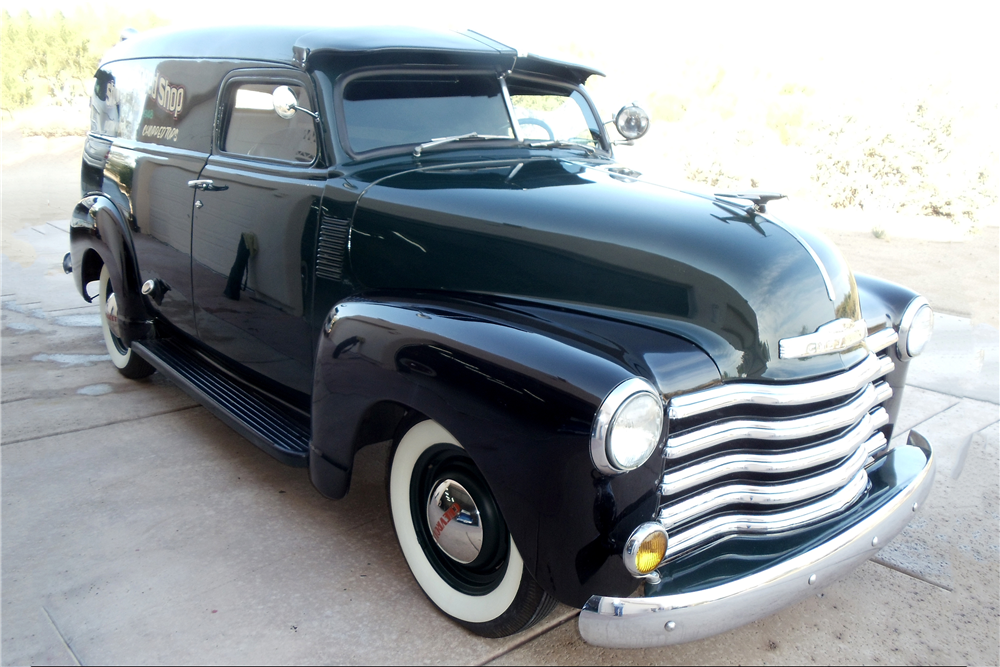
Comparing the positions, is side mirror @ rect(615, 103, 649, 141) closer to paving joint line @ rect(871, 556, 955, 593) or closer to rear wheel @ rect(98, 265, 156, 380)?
paving joint line @ rect(871, 556, 955, 593)

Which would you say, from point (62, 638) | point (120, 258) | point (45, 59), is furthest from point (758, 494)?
point (45, 59)

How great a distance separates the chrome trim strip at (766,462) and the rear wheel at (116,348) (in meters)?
3.38

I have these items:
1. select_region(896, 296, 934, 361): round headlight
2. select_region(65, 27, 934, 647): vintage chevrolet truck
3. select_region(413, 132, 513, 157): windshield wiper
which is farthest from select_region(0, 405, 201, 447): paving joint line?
select_region(896, 296, 934, 361): round headlight

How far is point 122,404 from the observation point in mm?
4074

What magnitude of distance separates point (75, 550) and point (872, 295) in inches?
121

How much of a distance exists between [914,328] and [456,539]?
182cm

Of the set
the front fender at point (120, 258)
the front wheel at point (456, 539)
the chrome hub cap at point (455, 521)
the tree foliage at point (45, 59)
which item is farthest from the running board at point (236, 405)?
the tree foliage at point (45, 59)

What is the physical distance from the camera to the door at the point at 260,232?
2.84m

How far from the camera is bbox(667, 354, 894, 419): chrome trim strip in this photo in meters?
1.85

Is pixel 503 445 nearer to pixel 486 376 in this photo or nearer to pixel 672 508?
pixel 486 376

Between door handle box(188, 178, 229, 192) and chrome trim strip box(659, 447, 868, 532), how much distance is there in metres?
2.31

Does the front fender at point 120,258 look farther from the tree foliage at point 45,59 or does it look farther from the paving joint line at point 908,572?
the tree foliage at point 45,59

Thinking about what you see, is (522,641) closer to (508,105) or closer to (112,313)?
(508,105)

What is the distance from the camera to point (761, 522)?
2014mm
